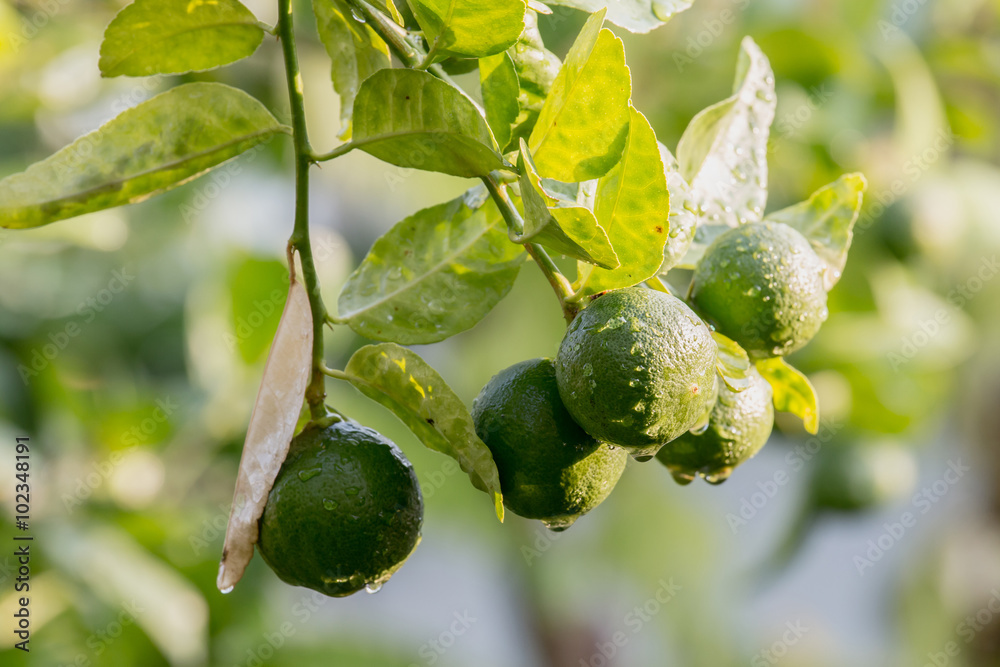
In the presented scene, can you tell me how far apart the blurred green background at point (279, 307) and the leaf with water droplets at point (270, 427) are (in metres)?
1.09

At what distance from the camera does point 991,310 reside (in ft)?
11.0

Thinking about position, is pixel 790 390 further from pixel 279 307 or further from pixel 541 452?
pixel 279 307

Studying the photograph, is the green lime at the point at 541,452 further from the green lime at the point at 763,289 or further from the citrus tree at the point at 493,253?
the green lime at the point at 763,289

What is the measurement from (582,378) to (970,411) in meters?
3.54

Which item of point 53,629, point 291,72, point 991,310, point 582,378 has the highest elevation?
point 291,72

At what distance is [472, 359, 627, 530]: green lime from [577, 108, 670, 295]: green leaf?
0.13 m

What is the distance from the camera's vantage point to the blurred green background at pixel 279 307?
1.88m

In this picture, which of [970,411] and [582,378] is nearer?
[582,378]

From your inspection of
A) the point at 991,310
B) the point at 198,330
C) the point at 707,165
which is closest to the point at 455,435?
the point at 707,165

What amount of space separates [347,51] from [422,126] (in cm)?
24

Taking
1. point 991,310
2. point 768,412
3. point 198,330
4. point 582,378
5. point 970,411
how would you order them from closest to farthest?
point 582,378 < point 768,412 < point 198,330 < point 991,310 < point 970,411

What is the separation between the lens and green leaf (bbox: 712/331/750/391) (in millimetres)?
697

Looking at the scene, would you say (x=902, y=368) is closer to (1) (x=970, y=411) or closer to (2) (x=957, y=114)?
(2) (x=957, y=114)

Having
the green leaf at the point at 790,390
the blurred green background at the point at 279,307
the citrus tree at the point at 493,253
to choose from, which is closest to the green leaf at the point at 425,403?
the citrus tree at the point at 493,253
